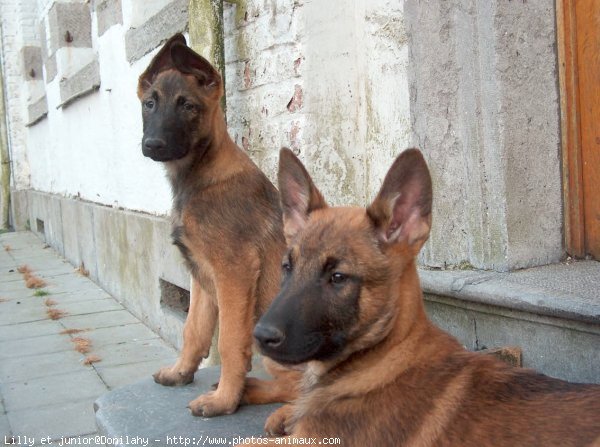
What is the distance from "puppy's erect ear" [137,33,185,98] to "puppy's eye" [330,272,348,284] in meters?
1.78

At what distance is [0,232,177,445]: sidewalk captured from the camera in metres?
4.64

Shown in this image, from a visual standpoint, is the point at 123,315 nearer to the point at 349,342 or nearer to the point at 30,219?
→ the point at 349,342

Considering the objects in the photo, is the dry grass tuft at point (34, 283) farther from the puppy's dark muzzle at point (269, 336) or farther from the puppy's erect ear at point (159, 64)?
the puppy's dark muzzle at point (269, 336)

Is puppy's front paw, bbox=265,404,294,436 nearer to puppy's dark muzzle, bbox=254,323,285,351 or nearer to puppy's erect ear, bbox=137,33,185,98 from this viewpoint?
puppy's dark muzzle, bbox=254,323,285,351

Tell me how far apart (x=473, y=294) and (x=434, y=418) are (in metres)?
1.17

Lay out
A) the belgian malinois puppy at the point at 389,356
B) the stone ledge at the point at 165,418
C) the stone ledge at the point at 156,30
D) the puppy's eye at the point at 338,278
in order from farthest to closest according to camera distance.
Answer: the stone ledge at the point at 156,30
the stone ledge at the point at 165,418
the puppy's eye at the point at 338,278
the belgian malinois puppy at the point at 389,356

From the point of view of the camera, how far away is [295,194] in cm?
287

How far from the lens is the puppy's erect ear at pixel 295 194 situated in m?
2.81

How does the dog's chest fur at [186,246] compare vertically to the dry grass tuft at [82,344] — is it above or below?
above

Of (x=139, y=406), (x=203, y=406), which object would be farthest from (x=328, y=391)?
(x=139, y=406)

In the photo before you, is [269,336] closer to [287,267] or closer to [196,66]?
[287,267]

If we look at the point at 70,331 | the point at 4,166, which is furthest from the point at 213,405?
the point at 4,166

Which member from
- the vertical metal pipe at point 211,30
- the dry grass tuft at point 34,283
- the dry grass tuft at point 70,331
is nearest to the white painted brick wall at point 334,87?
the vertical metal pipe at point 211,30

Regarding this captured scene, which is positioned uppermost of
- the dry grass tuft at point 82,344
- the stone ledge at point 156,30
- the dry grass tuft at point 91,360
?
the stone ledge at point 156,30
